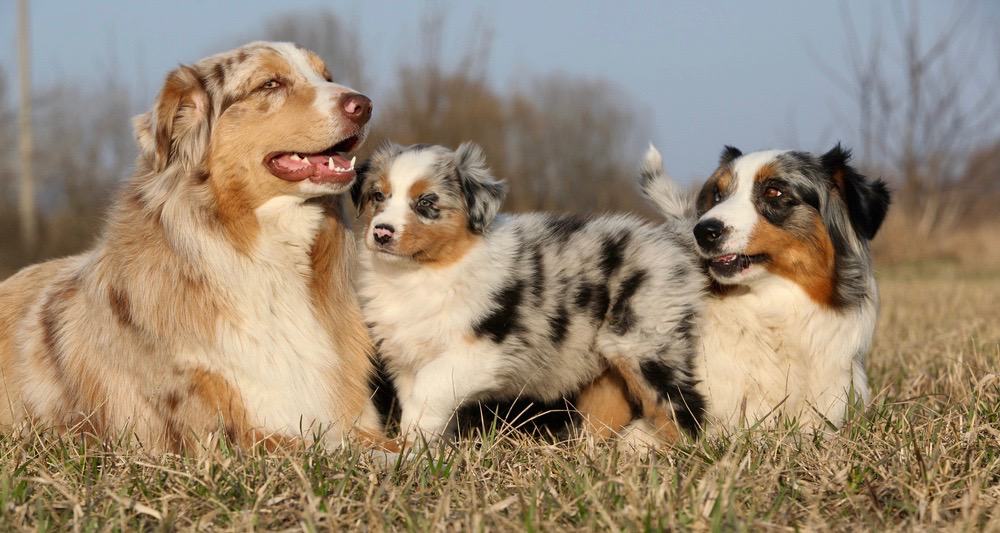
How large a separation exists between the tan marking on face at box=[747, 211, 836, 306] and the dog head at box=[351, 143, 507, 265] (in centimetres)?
135

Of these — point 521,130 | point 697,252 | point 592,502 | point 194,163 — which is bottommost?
point 521,130

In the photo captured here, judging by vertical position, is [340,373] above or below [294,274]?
below

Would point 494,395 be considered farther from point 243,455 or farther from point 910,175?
point 910,175

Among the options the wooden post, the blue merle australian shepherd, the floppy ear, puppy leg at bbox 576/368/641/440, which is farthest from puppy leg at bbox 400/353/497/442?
the wooden post

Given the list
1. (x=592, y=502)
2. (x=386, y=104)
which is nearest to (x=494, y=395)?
(x=592, y=502)

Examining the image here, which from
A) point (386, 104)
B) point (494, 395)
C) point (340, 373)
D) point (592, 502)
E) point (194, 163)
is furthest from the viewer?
point (386, 104)

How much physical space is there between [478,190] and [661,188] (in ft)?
3.47

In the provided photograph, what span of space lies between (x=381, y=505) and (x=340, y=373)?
1.35m

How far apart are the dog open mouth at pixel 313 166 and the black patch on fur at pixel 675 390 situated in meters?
1.67

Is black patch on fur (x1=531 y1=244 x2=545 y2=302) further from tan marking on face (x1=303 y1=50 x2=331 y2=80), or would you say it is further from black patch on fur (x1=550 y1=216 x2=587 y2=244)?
tan marking on face (x1=303 y1=50 x2=331 y2=80)

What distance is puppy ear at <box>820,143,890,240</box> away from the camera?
457 centimetres

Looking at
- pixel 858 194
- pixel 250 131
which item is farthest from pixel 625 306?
pixel 250 131

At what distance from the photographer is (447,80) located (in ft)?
68.9

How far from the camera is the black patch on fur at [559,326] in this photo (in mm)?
4512
